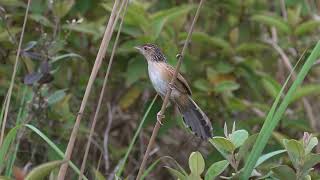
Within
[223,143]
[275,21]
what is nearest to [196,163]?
[223,143]

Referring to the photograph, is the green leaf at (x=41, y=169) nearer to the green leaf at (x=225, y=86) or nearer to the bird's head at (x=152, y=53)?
the bird's head at (x=152, y=53)

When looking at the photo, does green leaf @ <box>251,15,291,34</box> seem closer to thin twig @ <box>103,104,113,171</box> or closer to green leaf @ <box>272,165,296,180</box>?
thin twig @ <box>103,104,113,171</box>

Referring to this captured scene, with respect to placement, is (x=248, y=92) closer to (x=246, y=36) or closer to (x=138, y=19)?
(x=246, y=36)

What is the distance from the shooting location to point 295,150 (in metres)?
2.29

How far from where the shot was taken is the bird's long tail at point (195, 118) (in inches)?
111

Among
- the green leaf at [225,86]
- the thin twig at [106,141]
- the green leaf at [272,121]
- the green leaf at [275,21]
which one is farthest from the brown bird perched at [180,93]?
the green leaf at [275,21]

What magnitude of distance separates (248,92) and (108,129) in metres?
0.96

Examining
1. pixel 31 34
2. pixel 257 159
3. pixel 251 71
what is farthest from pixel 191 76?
pixel 257 159

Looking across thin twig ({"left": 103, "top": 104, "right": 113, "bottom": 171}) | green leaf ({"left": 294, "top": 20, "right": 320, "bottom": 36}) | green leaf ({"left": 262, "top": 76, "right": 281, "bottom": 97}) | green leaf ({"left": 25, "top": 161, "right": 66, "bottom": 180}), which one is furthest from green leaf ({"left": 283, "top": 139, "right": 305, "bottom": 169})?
green leaf ({"left": 294, "top": 20, "right": 320, "bottom": 36})

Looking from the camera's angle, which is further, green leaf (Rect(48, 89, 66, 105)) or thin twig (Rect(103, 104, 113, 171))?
thin twig (Rect(103, 104, 113, 171))

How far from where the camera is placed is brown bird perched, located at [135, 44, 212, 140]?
9.33ft

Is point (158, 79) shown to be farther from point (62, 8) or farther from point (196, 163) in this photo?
point (62, 8)

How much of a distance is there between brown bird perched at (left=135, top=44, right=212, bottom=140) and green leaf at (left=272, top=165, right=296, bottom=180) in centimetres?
52

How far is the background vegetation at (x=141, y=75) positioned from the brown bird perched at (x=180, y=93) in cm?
43
